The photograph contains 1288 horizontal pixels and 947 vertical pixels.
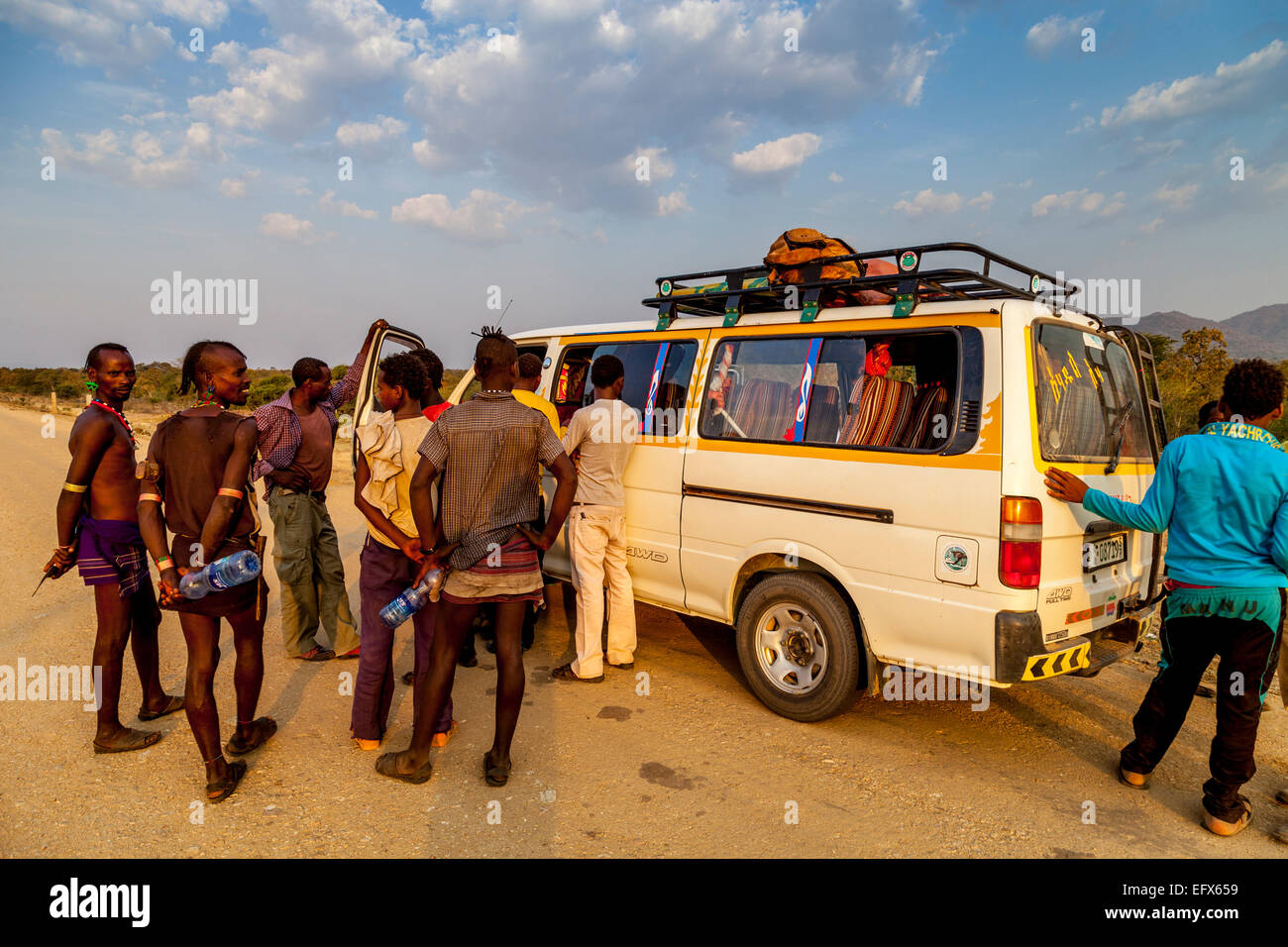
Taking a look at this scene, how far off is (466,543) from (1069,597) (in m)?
2.83

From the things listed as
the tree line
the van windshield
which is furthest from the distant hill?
the van windshield

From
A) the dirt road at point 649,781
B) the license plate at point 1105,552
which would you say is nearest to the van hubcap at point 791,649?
the dirt road at point 649,781

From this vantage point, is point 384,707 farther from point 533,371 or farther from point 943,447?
point 943,447

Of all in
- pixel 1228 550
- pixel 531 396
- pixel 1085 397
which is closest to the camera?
pixel 1228 550

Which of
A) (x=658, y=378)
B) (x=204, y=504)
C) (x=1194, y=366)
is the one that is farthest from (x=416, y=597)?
(x=1194, y=366)

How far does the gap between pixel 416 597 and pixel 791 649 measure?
212 cm

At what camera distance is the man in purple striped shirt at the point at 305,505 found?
4.88 metres

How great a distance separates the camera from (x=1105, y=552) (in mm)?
3834

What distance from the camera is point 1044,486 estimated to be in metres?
3.42

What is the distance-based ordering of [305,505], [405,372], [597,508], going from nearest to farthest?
[405,372] → [597,508] → [305,505]

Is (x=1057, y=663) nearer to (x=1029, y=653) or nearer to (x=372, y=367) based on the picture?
(x=1029, y=653)

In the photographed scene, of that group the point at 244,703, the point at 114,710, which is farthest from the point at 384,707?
the point at 114,710

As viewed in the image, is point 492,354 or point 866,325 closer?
point 492,354
